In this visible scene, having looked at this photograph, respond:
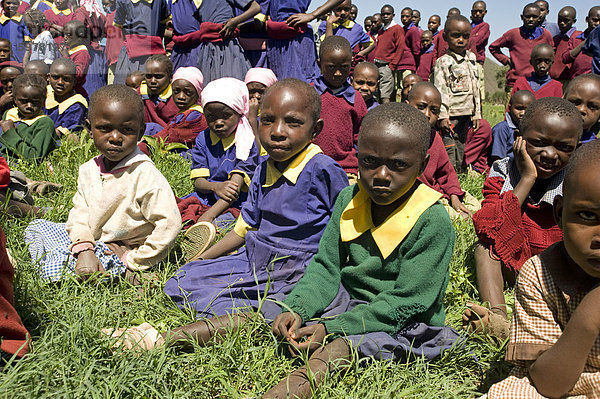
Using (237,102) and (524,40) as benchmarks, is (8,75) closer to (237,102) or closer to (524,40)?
(237,102)

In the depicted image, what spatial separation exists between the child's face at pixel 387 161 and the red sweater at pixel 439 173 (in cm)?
203

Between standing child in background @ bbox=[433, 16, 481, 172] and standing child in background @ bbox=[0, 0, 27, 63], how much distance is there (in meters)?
6.82

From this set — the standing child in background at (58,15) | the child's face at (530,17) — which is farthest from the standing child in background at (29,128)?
the child's face at (530,17)

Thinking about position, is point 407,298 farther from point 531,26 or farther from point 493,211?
point 531,26

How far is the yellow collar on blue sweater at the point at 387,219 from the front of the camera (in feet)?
7.71

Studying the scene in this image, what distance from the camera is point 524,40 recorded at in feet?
28.7

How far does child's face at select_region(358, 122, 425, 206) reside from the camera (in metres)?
2.32

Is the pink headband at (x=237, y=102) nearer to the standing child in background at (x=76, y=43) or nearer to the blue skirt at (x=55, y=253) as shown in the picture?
the blue skirt at (x=55, y=253)

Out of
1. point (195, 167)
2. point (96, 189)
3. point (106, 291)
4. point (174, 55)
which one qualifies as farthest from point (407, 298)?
point (174, 55)

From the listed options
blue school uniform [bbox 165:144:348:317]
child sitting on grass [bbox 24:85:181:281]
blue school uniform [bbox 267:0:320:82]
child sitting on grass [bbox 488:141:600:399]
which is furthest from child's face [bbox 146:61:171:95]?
child sitting on grass [bbox 488:141:600:399]

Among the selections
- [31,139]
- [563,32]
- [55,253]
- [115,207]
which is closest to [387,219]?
[115,207]

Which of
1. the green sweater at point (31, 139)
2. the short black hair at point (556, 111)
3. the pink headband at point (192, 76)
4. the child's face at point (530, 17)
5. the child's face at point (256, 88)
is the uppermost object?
the child's face at point (530, 17)

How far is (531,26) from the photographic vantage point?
28.8 feet

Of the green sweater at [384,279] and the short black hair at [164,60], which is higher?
the short black hair at [164,60]
